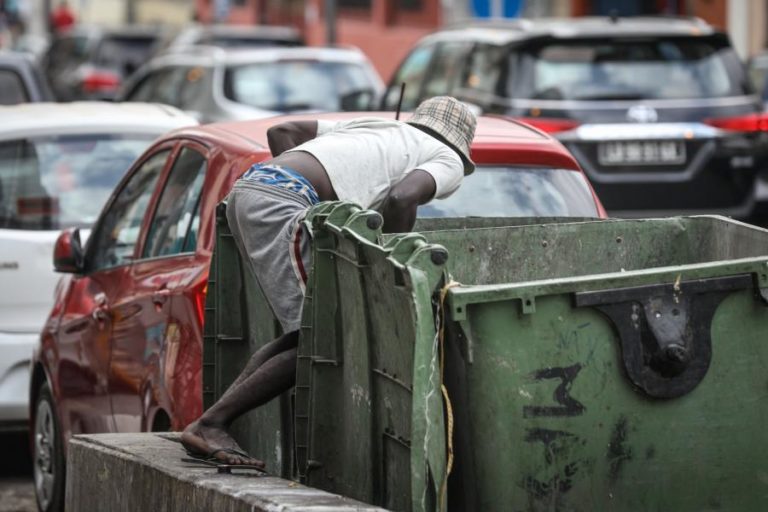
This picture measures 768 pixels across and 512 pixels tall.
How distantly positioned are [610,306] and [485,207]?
2.16m

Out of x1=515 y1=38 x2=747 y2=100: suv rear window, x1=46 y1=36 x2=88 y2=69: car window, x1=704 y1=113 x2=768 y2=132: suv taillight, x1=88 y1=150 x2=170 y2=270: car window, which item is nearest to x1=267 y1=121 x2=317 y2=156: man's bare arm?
x1=88 y1=150 x2=170 y2=270: car window

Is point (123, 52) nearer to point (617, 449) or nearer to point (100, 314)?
point (100, 314)

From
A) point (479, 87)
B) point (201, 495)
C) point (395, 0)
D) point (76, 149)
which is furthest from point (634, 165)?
point (395, 0)

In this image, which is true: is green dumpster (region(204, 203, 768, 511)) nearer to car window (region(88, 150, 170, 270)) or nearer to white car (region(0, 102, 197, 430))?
car window (region(88, 150, 170, 270))

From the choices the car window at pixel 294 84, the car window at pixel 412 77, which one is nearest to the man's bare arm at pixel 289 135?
the car window at pixel 412 77

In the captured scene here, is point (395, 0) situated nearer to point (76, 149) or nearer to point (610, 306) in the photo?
point (76, 149)

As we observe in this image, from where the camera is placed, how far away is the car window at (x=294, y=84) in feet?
55.4

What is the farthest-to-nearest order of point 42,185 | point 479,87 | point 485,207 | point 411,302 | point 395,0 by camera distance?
point 395,0 < point 479,87 < point 42,185 < point 485,207 < point 411,302

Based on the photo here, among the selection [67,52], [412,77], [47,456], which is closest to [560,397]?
[47,456]

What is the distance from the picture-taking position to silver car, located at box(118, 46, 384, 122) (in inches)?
658

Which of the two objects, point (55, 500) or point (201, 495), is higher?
point (201, 495)

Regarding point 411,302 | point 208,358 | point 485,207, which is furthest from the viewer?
point 485,207

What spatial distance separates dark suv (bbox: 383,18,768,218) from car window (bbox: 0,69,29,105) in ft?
11.4

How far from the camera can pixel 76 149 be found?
928 centimetres
